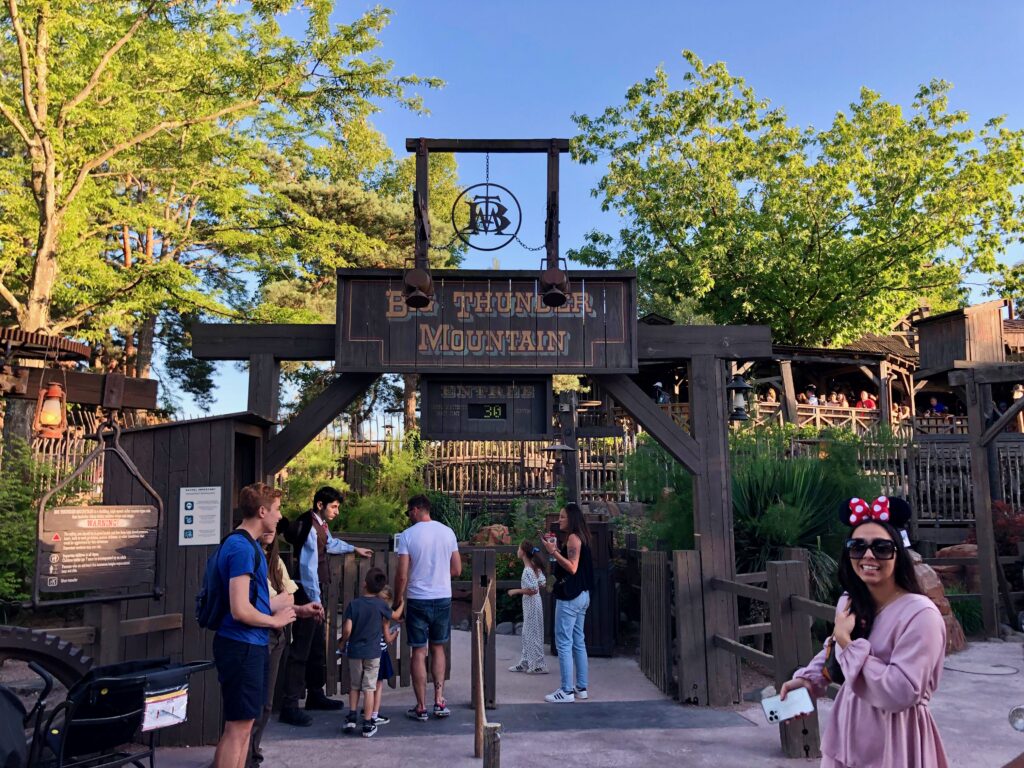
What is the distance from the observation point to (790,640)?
17.8ft

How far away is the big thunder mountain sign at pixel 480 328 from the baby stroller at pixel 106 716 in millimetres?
3277

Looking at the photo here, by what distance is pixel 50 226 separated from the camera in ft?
44.9

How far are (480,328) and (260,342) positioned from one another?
1915 mm

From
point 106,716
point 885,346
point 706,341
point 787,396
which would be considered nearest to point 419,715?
point 106,716

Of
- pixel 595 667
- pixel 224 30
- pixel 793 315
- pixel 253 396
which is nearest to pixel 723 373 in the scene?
pixel 595 667

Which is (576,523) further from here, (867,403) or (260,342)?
(867,403)

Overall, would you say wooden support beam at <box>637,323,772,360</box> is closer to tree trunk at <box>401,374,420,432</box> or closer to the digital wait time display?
the digital wait time display

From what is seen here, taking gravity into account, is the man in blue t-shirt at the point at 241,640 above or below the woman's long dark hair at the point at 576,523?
below

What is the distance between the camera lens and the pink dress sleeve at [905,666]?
95.9 inches

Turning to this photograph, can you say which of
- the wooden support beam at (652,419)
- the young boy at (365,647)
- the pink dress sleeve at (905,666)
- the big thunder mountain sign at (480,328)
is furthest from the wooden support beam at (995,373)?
the pink dress sleeve at (905,666)

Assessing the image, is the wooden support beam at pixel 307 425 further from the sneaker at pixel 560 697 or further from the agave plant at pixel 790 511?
the agave plant at pixel 790 511

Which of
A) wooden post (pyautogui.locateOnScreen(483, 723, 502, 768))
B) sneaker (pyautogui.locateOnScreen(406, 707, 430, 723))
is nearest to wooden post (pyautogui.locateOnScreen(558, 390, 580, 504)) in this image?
sneaker (pyautogui.locateOnScreen(406, 707, 430, 723))

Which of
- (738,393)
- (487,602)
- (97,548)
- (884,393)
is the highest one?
(884,393)

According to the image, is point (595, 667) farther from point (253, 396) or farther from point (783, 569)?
point (253, 396)
